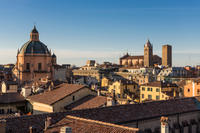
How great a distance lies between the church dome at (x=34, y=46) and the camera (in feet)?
291

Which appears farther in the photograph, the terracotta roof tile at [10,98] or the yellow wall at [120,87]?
the yellow wall at [120,87]

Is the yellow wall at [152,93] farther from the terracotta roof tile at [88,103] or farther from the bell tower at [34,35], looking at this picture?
the bell tower at [34,35]

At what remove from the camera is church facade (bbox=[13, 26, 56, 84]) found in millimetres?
87562

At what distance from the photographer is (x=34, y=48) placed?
88812mm

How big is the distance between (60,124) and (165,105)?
44.1 ft

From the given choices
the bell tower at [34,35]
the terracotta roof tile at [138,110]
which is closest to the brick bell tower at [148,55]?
the bell tower at [34,35]

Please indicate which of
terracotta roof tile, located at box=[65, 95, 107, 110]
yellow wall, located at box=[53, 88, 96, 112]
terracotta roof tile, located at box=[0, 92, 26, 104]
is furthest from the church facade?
terracotta roof tile, located at box=[65, 95, 107, 110]

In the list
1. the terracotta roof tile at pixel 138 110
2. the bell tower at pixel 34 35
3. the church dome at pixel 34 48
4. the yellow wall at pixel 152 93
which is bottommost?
the yellow wall at pixel 152 93

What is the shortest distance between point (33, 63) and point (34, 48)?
5279 millimetres

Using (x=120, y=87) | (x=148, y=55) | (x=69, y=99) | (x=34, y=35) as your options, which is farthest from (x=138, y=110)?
(x=148, y=55)

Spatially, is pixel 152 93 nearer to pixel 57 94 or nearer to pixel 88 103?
pixel 57 94

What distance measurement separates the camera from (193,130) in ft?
90.6

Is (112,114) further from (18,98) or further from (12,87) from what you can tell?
(12,87)

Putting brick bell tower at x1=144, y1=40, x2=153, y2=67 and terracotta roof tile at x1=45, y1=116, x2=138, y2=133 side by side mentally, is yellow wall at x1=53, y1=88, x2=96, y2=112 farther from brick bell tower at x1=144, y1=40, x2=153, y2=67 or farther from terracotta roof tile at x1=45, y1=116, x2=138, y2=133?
brick bell tower at x1=144, y1=40, x2=153, y2=67
